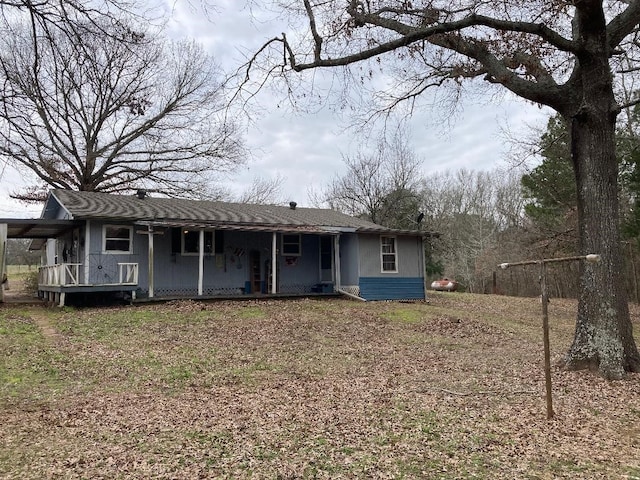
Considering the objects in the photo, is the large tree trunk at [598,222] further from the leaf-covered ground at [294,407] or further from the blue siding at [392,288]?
the blue siding at [392,288]

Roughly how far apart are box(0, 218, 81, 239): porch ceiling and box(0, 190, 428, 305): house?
0.04 meters

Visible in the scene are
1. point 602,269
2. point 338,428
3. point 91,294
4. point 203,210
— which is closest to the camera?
point 338,428

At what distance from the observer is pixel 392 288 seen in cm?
1869

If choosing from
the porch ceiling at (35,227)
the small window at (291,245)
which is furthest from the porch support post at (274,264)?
the porch ceiling at (35,227)

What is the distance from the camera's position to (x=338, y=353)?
31.4 ft

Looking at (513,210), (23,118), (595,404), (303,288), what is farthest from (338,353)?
(513,210)

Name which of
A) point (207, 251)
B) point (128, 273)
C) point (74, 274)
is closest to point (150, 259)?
point (128, 273)

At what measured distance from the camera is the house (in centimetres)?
1512

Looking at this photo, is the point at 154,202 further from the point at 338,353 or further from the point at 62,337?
the point at 338,353

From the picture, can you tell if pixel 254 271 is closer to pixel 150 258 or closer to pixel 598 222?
pixel 150 258

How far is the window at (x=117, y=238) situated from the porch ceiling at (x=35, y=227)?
0.95 metres

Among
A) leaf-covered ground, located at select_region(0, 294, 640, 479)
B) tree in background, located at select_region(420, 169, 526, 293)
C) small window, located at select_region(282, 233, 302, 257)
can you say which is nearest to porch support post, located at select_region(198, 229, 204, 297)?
small window, located at select_region(282, 233, 302, 257)

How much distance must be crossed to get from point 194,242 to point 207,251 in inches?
22.8

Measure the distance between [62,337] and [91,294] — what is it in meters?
6.06
